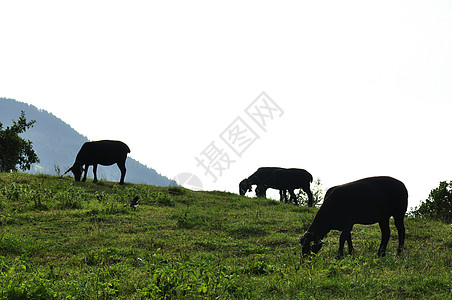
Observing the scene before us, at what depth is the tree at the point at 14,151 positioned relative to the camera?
3412cm

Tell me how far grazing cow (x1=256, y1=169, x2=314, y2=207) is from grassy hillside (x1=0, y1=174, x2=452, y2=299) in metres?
Result: 4.27

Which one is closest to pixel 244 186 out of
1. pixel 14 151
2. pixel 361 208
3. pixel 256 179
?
pixel 256 179

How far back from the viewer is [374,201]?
36.1 feet

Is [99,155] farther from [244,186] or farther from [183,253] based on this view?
[183,253]

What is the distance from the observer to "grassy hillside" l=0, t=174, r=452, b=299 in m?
7.16

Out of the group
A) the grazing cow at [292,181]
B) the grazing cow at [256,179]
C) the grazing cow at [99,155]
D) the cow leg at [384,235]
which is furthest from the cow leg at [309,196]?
the cow leg at [384,235]

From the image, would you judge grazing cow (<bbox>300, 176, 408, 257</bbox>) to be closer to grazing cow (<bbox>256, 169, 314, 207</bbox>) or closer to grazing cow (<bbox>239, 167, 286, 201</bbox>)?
grazing cow (<bbox>256, 169, 314, 207</bbox>)

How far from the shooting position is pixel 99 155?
25531 millimetres

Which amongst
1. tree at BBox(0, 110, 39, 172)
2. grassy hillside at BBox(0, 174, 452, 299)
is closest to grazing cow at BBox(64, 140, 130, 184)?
grassy hillside at BBox(0, 174, 452, 299)

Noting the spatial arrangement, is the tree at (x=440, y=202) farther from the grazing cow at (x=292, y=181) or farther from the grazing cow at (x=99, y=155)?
the grazing cow at (x=99, y=155)

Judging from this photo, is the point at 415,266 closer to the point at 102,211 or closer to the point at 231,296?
the point at 231,296

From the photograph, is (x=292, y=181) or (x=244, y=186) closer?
(x=292, y=181)

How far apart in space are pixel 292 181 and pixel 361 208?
15.4 m

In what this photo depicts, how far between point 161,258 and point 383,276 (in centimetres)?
528
